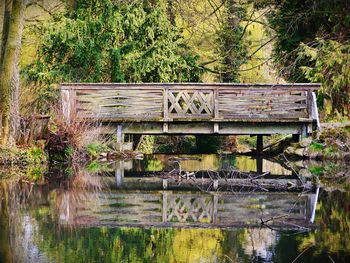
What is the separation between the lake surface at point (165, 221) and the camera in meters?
7.36

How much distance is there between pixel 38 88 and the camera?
22.1 metres

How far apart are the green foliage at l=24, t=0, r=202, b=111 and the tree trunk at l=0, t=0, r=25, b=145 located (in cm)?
559

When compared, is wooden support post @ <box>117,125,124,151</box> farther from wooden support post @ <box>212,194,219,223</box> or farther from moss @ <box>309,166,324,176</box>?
wooden support post @ <box>212,194,219,223</box>

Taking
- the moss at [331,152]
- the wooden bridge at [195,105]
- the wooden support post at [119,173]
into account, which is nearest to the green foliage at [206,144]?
the wooden bridge at [195,105]

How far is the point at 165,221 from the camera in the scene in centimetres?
932

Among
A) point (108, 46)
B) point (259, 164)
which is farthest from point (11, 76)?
point (108, 46)

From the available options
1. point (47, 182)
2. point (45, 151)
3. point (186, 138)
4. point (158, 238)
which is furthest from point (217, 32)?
point (158, 238)

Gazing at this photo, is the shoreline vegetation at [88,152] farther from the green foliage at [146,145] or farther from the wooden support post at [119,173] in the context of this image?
the green foliage at [146,145]

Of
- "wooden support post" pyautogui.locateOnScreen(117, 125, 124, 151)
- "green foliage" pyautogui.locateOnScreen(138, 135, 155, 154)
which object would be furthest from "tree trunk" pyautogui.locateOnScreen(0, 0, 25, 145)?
"green foliage" pyautogui.locateOnScreen(138, 135, 155, 154)

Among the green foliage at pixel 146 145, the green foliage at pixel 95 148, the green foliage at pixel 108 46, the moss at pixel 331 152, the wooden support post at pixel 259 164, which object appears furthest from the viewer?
the green foliage at pixel 146 145

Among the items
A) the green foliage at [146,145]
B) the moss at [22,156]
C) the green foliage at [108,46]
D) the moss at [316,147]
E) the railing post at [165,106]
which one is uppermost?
the green foliage at [108,46]

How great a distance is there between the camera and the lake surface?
736 cm

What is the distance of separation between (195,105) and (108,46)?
4177 mm

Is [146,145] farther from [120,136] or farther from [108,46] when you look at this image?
[108,46]
